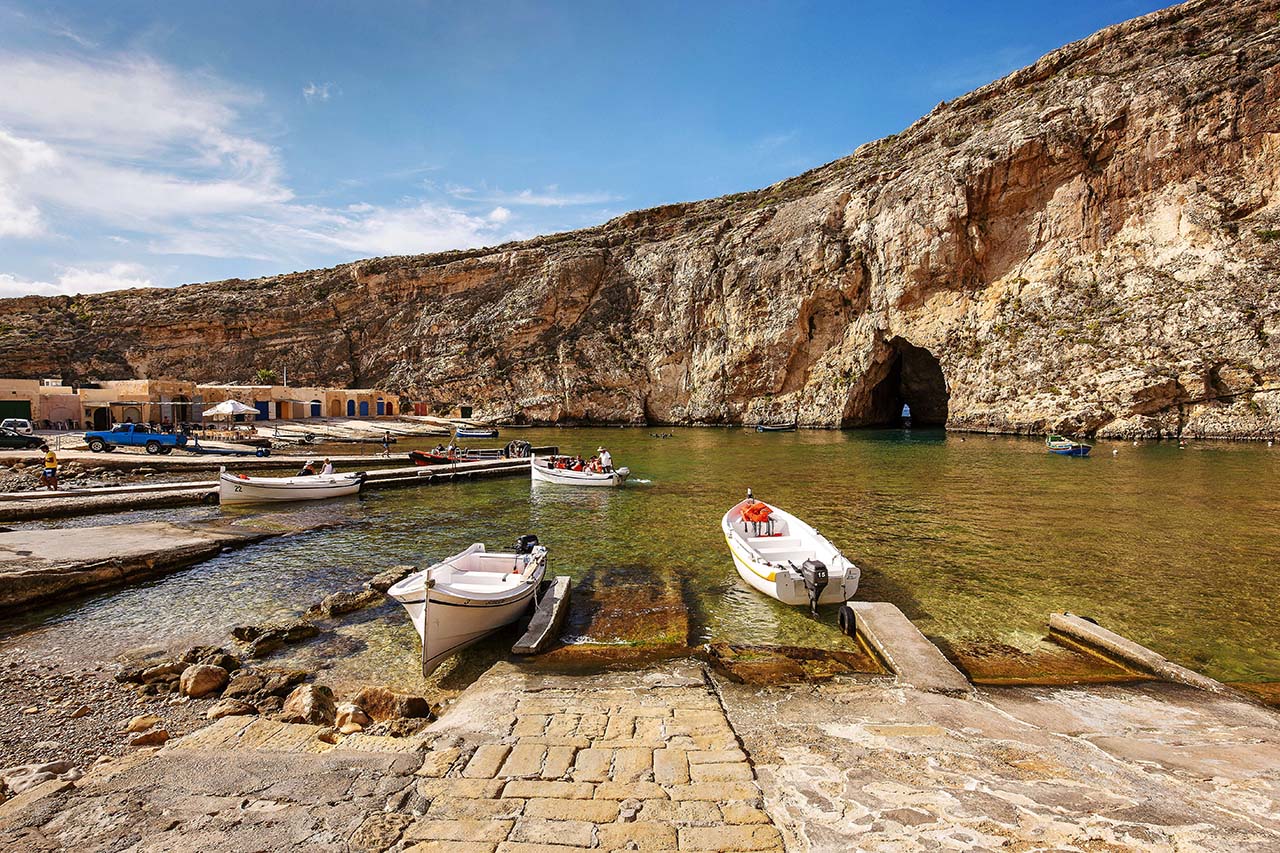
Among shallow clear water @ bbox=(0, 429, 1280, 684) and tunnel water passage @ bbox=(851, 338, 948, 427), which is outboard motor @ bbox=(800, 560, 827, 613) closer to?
shallow clear water @ bbox=(0, 429, 1280, 684)

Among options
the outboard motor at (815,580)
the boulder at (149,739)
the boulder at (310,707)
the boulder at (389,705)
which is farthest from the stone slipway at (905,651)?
the boulder at (149,739)

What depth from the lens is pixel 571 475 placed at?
24.3 m

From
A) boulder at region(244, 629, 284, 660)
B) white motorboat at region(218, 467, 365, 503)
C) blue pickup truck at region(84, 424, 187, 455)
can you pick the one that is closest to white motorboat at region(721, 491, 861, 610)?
A: boulder at region(244, 629, 284, 660)

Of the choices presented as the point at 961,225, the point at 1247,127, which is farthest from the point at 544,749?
the point at 1247,127

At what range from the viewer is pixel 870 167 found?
62.1m

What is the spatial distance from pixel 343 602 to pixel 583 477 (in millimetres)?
14352

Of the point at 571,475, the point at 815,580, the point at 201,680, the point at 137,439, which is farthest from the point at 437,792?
the point at 137,439

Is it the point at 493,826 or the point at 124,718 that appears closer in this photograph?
the point at 493,826

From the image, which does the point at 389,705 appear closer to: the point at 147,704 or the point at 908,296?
the point at 147,704

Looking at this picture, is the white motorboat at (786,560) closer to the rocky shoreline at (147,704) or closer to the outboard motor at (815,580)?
the outboard motor at (815,580)

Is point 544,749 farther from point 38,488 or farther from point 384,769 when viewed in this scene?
point 38,488

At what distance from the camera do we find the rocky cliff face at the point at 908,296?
1585 inches

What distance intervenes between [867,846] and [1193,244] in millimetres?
56673

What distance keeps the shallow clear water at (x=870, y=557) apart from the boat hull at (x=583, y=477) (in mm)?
622
